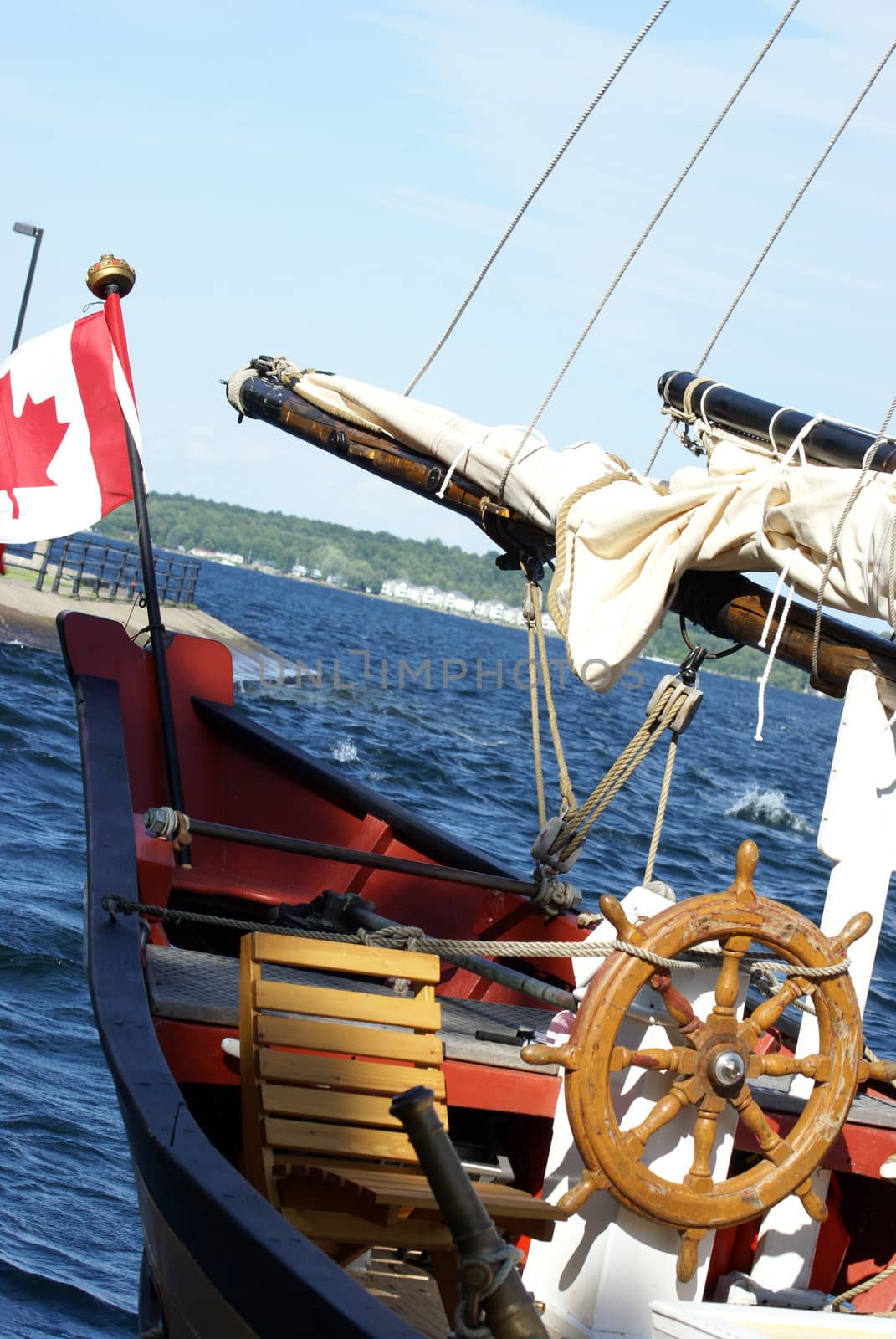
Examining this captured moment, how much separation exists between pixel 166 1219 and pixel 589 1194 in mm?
1098

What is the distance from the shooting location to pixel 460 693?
4469 cm

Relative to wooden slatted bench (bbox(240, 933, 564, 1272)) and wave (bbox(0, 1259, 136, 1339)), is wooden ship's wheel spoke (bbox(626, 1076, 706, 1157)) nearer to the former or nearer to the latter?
wooden slatted bench (bbox(240, 933, 564, 1272))

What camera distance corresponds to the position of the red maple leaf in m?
6.77

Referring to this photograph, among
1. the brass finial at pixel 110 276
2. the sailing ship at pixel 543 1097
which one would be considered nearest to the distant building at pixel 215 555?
the brass finial at pixel 110 276

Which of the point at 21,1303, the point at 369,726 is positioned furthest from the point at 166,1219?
the point at 369,726

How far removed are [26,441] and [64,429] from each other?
19 cm

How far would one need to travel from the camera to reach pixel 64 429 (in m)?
6.89

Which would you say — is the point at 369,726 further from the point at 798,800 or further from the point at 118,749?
the point at 118,749

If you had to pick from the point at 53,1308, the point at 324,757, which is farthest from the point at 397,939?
the point at 324,757

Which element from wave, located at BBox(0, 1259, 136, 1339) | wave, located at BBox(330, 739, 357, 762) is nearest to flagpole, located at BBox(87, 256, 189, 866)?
wave, located at BBox(0, 1259, 136, 1339)

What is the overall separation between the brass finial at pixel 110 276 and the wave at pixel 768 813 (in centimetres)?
2041

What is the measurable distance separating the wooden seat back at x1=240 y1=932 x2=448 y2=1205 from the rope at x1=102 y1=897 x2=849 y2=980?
0.75 feet

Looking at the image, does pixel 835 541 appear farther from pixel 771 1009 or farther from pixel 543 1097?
pixel 543 1097

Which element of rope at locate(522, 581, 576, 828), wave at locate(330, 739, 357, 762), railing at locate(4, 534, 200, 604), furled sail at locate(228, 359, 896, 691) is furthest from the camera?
railing at locate(4, 534, 200, 604)
